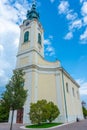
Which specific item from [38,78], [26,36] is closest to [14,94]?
[38,78]

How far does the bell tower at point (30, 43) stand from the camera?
2798cm

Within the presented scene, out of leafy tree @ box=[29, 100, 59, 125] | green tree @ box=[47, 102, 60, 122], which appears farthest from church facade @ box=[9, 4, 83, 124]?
leafy tree @ box=[29, 100, 59, 125]

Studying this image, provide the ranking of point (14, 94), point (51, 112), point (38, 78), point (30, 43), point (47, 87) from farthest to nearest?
point (30, 43)
point (38, 78)
point (47, 87)
point (51, 112)
point (14, 94)

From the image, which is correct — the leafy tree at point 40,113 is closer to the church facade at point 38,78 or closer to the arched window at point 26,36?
the church facade at point 38,78

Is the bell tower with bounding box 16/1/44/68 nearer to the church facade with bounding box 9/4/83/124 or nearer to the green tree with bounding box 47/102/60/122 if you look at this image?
the church facade with bounding box 9/4/83/124

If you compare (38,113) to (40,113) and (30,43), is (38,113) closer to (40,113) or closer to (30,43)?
(40,113)

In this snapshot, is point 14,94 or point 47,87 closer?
point 14,94

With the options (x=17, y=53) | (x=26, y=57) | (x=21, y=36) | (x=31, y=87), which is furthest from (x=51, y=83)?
(x=21, y=36)

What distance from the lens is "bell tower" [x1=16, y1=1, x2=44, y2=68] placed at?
2798cm

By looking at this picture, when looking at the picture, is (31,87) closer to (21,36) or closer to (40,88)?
(40,88)

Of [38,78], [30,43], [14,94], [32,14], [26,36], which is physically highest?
[32,14]

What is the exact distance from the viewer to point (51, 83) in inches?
1019

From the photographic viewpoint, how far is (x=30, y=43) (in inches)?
1167

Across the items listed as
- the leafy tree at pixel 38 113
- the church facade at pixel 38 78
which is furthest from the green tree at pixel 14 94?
the church facade at pixel 38 78
